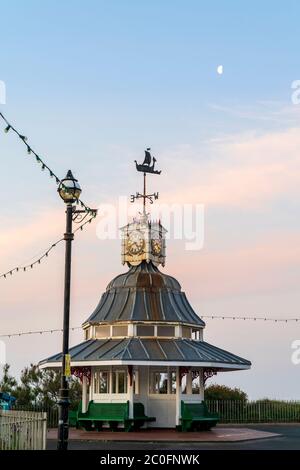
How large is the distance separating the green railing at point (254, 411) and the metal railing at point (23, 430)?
85.4 feet

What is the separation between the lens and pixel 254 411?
44.0 metres

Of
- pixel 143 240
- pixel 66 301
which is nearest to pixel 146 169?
pixel 143 240

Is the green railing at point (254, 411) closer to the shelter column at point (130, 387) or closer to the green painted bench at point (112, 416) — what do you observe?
the green painted bench at point (112, 416)

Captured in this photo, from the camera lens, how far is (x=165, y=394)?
108 feet

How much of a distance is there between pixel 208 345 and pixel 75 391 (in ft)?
46.9

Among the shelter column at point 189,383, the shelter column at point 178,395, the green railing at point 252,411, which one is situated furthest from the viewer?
the green railing at point 252,411

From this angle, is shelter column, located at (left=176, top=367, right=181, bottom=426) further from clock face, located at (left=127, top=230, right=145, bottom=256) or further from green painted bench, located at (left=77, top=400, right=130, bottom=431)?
clock face, located at (left=127, top=230, right=145, bottom=256)

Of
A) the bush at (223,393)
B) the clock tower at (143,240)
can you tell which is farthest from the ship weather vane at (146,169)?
the bush at (223,393)

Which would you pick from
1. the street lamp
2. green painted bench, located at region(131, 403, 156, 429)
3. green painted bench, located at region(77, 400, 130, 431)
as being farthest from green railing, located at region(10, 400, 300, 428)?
the street lamp

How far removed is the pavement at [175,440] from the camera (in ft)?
81.7

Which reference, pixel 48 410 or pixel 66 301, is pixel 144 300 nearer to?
pixel 48 410

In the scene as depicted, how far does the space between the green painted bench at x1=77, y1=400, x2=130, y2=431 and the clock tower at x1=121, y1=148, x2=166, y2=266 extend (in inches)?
284
